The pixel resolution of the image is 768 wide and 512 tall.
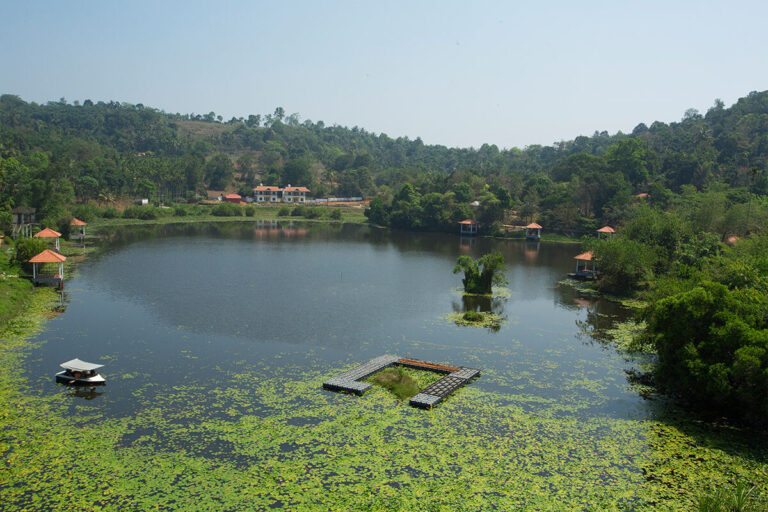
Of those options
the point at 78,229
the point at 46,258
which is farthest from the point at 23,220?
the point at 46,258

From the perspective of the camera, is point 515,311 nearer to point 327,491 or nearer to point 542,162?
point 327,491

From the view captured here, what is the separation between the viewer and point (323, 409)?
1848 cm

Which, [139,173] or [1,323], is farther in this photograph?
[139,173]

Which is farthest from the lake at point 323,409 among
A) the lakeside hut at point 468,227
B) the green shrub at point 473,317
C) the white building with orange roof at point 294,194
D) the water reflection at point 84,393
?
the white building with orange roof at point 294,194

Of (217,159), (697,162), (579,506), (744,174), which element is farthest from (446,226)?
(579,506)

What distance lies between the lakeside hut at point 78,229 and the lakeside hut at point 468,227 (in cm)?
4544

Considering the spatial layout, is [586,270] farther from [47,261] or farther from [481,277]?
[47,261]

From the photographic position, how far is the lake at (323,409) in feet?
46.3

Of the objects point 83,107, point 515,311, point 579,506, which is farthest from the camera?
point 83,107

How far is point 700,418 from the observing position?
18.6 meters

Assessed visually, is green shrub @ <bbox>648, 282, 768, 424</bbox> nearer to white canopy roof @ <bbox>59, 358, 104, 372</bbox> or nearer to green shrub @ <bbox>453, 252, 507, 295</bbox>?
green shrub @ <bbox>453, 252, 507, 295</bbox>

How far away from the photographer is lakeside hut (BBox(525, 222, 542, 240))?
241ft

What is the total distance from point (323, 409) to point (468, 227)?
61.7 metres

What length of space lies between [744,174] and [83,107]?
181210mm
